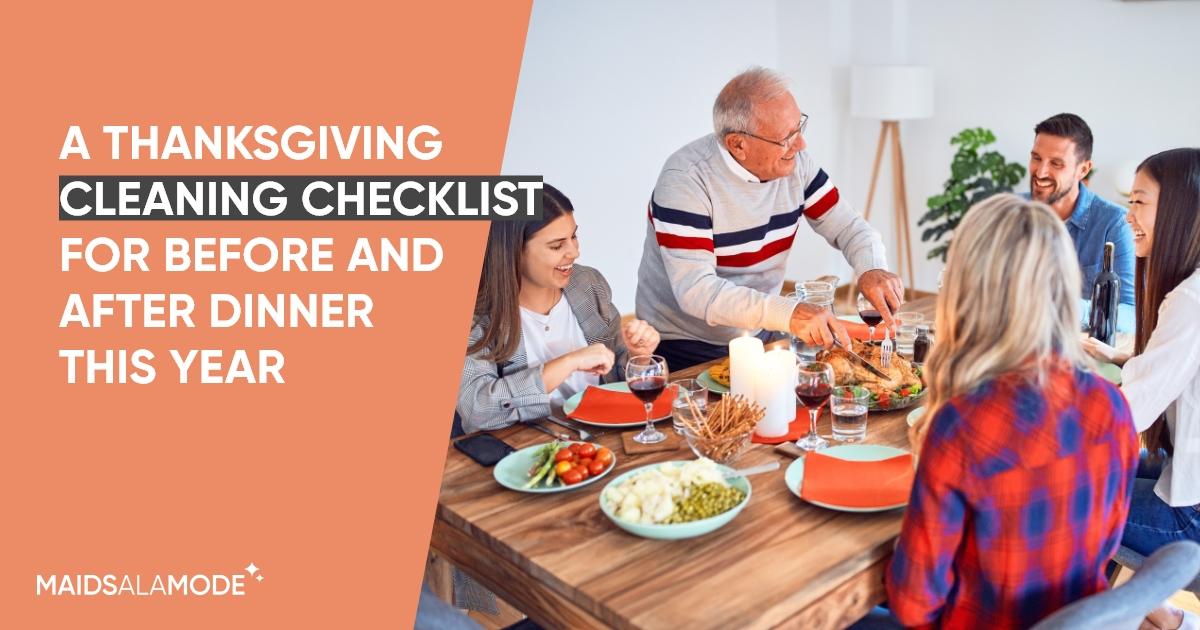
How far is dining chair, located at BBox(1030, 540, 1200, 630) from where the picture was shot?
127 centimetres

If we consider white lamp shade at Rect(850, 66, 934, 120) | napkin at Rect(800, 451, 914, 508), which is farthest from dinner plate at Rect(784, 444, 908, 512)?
white lamp shade at Rect(850, 66, 934, 120)

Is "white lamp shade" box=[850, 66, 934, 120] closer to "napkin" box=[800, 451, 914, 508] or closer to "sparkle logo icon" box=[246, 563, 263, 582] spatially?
"napkin" box=[800, 451, 914, 508]

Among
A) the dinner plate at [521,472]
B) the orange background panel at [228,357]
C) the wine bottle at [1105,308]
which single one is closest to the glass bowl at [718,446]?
the dinner plate at [521,472]

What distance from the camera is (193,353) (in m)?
2.27

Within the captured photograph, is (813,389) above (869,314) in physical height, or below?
below

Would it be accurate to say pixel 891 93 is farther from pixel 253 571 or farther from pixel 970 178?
pixel 253 571

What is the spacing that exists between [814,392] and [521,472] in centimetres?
55

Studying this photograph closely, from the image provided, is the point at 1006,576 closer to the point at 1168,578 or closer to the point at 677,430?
the point at 1168,578

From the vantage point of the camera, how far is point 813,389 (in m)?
1.85

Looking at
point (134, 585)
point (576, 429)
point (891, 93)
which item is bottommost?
point (134, 585)

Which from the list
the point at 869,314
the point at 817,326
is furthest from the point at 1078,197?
the point at 817,326

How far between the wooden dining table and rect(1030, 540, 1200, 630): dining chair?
28 cm

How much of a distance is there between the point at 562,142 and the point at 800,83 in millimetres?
1640

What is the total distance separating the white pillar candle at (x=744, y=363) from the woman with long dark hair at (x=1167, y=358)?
697mm
